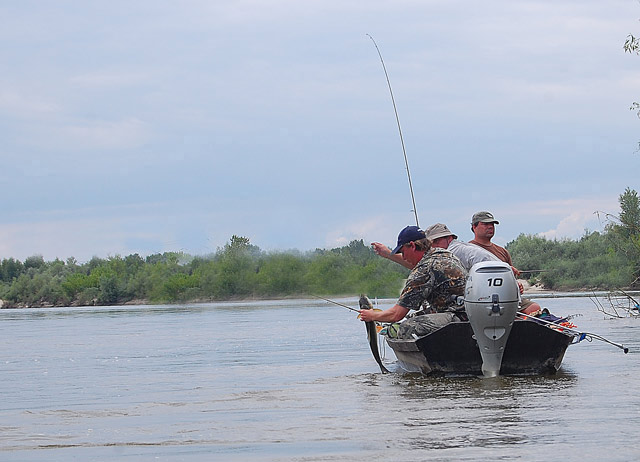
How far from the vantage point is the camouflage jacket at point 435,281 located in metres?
8.68

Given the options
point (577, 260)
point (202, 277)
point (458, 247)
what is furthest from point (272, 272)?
point (577, 260)

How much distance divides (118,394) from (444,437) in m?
5.36

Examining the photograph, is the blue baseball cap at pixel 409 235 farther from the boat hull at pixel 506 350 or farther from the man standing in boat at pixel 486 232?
the man standing in boat at pixel 486 232

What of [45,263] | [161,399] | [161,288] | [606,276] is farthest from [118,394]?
[45,263]

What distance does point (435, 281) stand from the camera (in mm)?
8789

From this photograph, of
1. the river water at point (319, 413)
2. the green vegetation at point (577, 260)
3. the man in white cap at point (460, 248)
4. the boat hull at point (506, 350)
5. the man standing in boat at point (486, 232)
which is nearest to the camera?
the river water at point (319, 413)

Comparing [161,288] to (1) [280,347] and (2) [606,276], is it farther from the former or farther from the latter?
(1) [280,347]

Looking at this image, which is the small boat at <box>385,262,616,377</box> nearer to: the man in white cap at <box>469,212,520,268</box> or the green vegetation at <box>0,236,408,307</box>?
the man in white cap at <box>469,212,520,268</box>

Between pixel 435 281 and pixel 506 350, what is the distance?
2.90 ft

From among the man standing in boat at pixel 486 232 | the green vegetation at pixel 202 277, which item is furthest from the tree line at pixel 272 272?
the man standing in boat at pixel 486 232

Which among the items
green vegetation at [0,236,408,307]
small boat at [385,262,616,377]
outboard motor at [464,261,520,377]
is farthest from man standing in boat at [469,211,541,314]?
green vegetation at [0,236,408,307]

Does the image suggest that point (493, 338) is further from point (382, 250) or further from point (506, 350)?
point (382, 250)

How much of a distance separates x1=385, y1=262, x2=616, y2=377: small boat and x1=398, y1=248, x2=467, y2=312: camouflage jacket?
1.22 ft

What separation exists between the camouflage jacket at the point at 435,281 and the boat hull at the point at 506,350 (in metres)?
0.37
